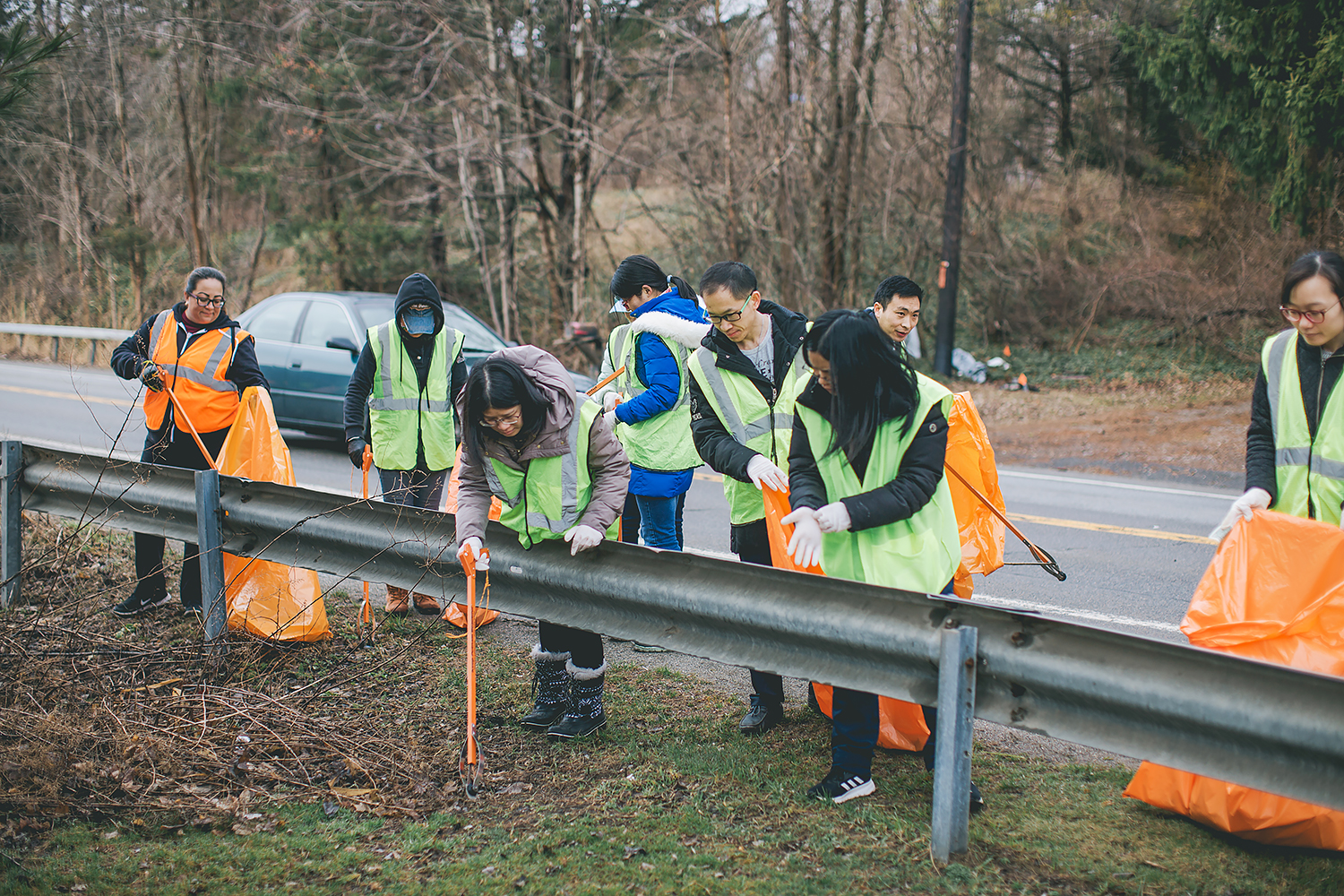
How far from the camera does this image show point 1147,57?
15477 millimetres

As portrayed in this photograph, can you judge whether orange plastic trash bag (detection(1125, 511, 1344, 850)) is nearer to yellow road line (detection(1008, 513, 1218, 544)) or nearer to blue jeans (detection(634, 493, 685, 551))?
blue jeans (detection(634, 493, 685, 551))

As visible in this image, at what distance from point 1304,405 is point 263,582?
4.37 m

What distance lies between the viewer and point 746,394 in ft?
12.7

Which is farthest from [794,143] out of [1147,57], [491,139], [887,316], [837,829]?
[837,829]

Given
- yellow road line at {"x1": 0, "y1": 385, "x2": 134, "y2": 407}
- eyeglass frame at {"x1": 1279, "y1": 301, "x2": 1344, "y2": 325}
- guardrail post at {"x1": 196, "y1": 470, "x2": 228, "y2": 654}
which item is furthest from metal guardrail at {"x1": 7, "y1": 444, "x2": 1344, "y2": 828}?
yellow road line at {"x1": 0, "y1": 385, "x2": 134, "y2": 407}

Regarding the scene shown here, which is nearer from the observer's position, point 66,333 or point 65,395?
point 65,395

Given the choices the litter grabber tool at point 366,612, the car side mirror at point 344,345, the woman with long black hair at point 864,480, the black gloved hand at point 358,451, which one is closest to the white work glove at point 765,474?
the woman with long black hair at point 864,480

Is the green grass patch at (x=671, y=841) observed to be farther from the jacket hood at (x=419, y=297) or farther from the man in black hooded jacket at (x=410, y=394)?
the jacket hood at (x=419, y=297)

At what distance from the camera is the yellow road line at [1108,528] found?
23.4 feet

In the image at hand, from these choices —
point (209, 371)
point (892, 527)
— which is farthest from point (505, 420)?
point (209, 371)

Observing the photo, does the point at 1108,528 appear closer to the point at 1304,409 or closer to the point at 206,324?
the point at 1304,409

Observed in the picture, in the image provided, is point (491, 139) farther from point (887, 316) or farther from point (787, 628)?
point (787, 628)

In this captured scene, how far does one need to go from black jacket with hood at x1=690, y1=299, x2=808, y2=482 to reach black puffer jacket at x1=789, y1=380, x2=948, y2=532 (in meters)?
0.42

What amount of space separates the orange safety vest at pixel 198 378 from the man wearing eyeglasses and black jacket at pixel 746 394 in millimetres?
2668
